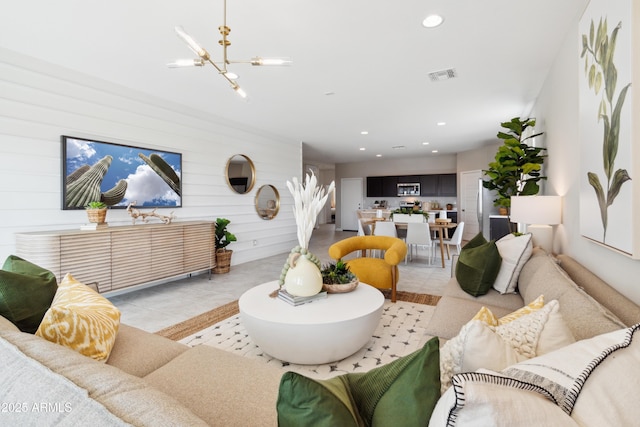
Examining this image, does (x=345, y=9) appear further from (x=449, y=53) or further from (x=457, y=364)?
(x=457, y=364)

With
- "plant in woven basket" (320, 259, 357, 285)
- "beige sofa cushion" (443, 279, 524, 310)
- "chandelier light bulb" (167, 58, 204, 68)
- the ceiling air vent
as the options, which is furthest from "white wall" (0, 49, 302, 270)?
"beige sofa cushion" (443, 279, 524, 310)

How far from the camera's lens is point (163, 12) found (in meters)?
2.31

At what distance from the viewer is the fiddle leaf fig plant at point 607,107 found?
4.69 feet

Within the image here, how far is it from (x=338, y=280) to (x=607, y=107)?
1989 millimetres

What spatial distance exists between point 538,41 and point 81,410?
12.7 ft

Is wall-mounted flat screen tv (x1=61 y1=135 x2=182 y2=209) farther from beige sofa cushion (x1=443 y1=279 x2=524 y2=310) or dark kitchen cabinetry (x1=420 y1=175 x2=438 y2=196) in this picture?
dark kitchen cabinetry (x1=420 y1=175 x2=438 y2=196)

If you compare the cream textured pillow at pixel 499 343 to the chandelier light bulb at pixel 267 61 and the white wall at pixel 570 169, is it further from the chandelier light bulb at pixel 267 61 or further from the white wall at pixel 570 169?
the chandelier light bulb at pixel 267 61

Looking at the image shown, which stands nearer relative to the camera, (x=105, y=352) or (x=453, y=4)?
(x=105, y=352)

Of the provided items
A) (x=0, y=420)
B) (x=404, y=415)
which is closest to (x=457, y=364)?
(x=404, y=415)

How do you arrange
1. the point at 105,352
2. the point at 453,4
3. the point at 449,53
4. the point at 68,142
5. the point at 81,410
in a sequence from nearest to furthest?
the point at 81,410 < the point at 105,352 < the point at 453,4 < the point at 449,53 < the point at 68,142

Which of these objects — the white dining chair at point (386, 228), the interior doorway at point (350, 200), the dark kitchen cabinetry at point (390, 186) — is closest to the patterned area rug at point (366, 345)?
the white dining chair at point (386, 228)

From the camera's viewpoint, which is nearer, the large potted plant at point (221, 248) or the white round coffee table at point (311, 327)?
the white round coffee table at point (311, 327)

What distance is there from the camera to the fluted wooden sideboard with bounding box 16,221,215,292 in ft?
9.30

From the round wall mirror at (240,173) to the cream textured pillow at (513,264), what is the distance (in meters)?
4.44
